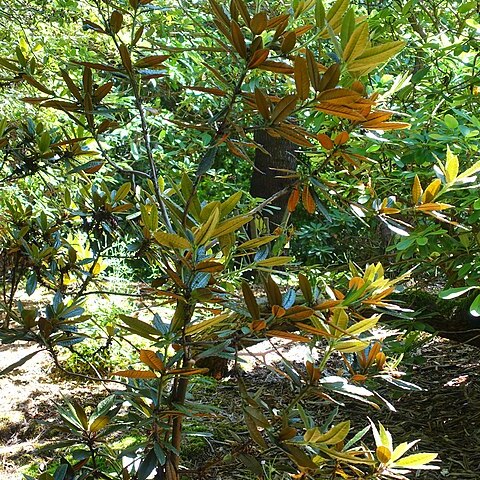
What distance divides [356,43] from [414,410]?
225 centimetres

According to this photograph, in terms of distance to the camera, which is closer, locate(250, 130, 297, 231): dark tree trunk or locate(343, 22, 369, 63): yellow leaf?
locate(343, 22, 369, 63): yellow leaf

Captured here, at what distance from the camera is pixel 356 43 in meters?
0.85

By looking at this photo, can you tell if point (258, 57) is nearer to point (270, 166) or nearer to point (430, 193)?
point (430, 193)

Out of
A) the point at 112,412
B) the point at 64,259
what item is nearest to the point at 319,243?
the point at 64,259

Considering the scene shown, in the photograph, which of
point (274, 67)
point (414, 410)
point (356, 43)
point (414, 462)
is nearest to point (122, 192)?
point (274, 67)

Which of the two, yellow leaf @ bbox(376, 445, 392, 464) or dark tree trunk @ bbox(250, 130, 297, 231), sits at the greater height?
yellow leaf @ bbox(376, 445, 392, 464)

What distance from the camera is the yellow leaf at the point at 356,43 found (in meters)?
0.83

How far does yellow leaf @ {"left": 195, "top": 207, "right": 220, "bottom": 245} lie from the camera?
77 cm

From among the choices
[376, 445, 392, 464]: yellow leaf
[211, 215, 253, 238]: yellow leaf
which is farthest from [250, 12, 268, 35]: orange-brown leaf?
[376, 445, 392, 464]: yellow leaf

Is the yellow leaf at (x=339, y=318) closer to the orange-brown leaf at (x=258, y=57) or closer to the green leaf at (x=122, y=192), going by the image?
the orange-brown leaf at (x=258, y=57)

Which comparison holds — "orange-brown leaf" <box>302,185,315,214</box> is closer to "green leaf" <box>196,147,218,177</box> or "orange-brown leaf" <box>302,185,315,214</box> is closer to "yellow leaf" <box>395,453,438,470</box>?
Answer: "green leaf" <box>196,147,218,177</box>

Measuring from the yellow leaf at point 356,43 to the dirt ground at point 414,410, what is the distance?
5.65 feet

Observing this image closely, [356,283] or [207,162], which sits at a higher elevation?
[207,162]

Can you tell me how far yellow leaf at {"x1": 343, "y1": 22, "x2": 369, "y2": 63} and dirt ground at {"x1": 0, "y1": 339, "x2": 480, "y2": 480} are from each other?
1721 millimetres
